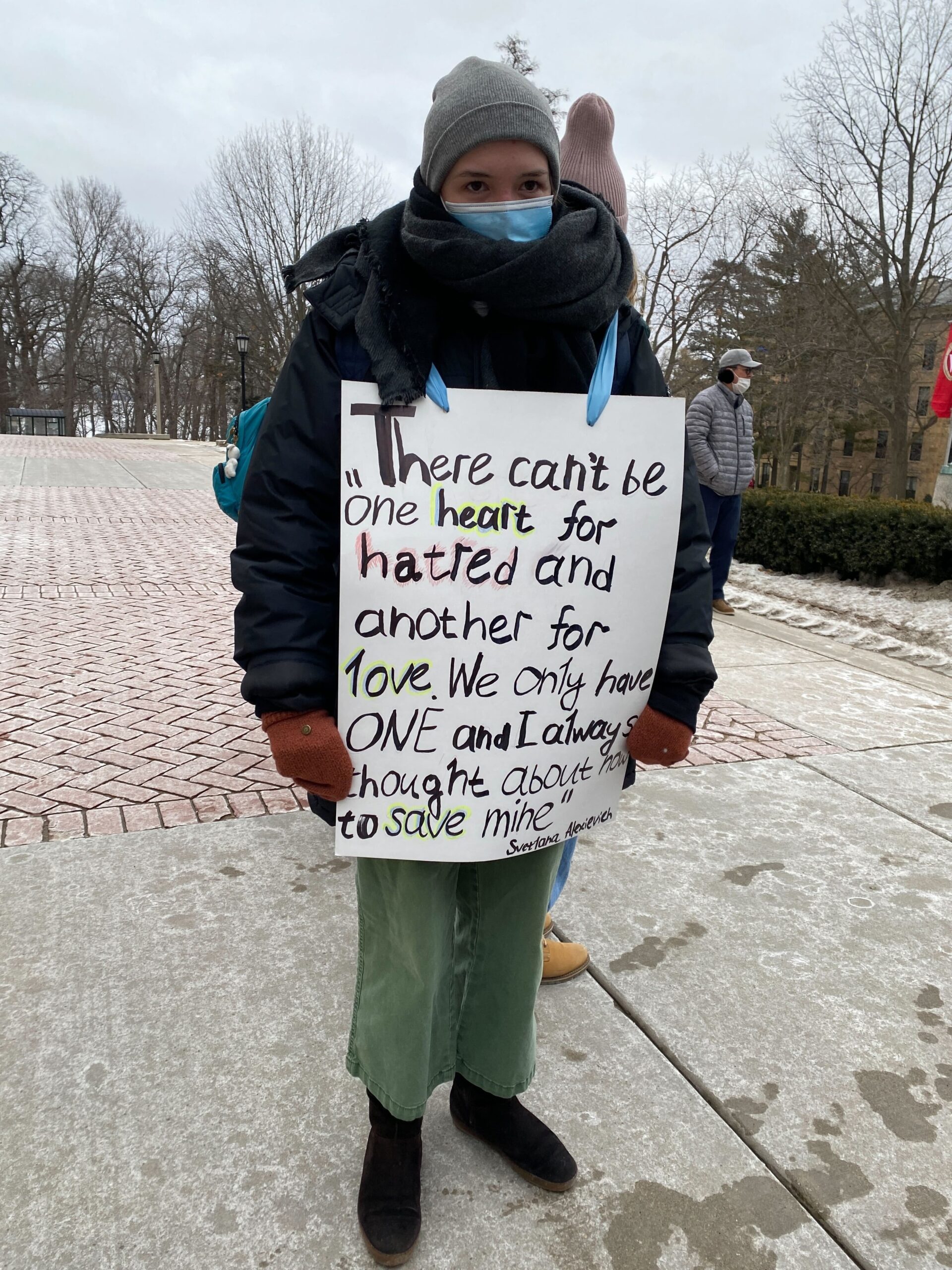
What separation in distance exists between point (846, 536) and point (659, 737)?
7546 mm

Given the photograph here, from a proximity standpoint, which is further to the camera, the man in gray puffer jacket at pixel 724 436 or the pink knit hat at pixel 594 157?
the man in gray puffer jacket at pixel 724 436

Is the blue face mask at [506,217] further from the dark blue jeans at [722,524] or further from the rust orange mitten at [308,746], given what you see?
the dark blue jeans at [722,524]

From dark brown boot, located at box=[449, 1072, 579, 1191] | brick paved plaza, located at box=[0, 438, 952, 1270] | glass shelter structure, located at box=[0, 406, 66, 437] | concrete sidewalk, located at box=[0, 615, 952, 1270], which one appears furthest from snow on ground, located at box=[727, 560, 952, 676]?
glass shelter structure, located at box=[0, 406, 66, 437]

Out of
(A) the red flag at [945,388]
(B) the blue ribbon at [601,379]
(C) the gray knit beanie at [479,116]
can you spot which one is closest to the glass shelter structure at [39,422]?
(A) the red flag at [945,388]

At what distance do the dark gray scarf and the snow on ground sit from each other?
212 inches

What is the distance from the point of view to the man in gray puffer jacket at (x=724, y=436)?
6.83m

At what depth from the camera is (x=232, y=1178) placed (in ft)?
6.05

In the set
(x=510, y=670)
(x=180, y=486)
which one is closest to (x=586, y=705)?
(x=510, y=670)

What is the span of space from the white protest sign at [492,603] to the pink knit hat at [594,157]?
4.00 feet

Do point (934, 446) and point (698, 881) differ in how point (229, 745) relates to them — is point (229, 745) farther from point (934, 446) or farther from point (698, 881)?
point (934, 446)

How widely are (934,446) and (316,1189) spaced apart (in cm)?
6080

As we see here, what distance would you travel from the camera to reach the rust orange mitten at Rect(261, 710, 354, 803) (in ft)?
5.06

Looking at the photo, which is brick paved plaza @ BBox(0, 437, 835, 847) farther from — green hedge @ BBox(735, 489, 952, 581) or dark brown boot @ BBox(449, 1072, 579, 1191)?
green hedge @ BBox(735, 489, 952, 581)

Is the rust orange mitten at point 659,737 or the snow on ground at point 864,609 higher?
the rust orange mitten at point 659,737
